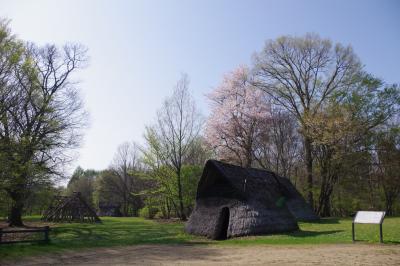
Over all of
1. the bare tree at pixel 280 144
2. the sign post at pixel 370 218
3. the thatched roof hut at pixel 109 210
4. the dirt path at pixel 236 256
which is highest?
the bare tree at pixel 280 144

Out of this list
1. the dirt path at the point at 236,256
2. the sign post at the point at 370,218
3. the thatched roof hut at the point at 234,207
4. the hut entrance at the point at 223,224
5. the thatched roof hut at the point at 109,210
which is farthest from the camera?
the thatched roof hut at the point at 109,210

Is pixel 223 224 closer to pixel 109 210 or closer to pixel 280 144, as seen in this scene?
pixel 280 144

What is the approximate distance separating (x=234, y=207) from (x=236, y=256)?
682cm

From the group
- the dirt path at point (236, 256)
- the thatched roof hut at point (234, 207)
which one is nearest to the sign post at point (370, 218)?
the dirt path at point (236, 256)

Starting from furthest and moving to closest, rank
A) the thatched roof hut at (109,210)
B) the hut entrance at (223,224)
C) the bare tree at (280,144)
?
the thatched roof hut at (109,210)
the bare tree at (280,144)
the hut entrance at (223,224)

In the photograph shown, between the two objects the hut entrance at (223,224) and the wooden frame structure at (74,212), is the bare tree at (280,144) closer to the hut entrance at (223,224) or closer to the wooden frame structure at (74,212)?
the wooden frame structure at (74,212)

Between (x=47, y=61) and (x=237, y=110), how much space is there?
19308 mm

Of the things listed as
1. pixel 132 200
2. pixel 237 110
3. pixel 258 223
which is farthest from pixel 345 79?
pixel 132 200

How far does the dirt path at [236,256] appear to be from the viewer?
484 inches

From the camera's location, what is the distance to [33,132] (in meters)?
28.3

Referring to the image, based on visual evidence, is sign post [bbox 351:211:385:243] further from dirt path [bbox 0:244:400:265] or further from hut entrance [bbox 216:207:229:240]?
hut entrance [bbox 216:207:229:240]

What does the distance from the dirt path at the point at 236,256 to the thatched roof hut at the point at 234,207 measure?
3.60 m

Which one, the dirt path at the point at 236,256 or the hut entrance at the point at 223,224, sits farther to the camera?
the hut entrance at the point at 223,224

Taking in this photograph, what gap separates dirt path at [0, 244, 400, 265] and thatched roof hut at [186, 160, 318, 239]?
11.8ft
